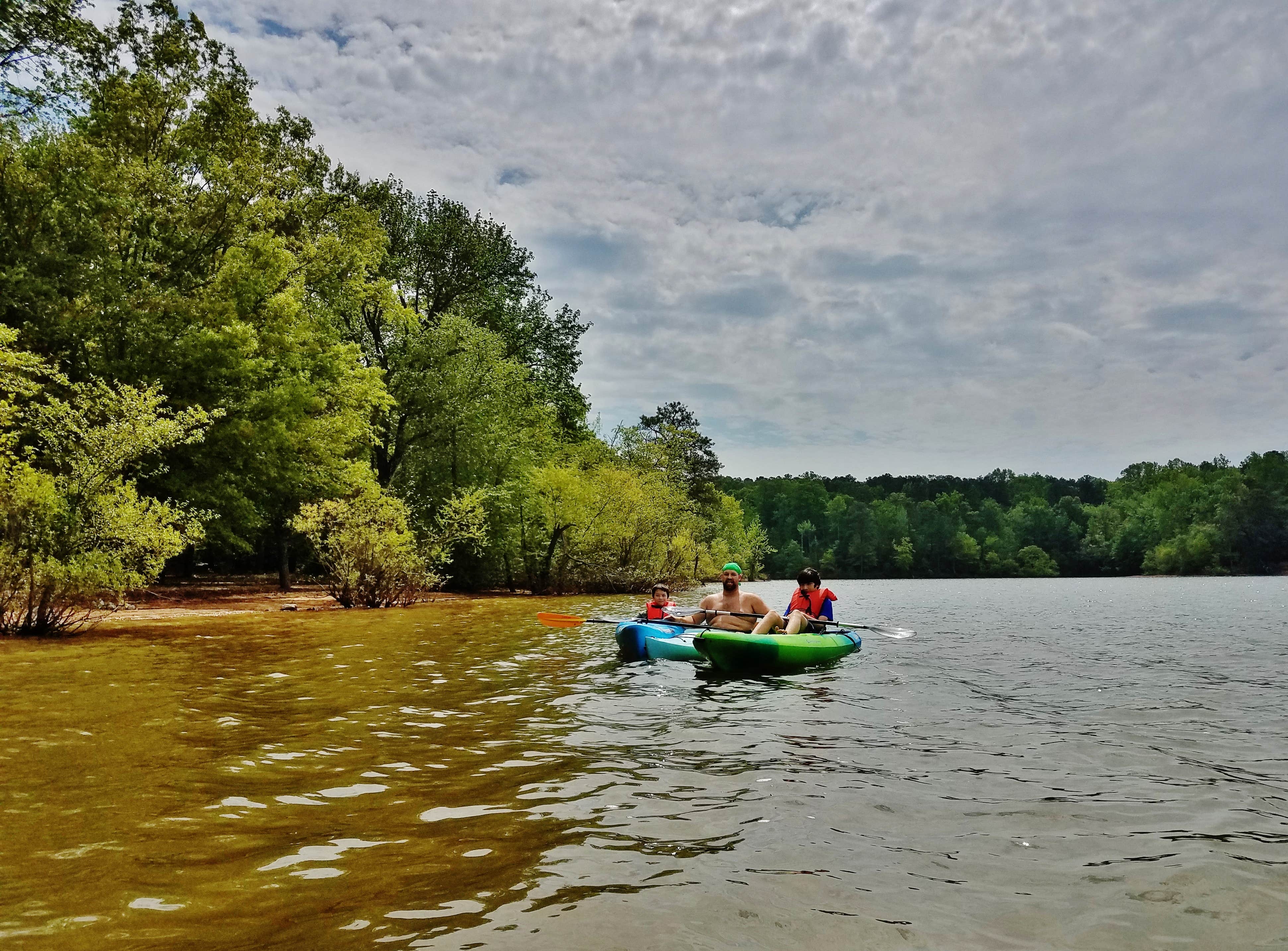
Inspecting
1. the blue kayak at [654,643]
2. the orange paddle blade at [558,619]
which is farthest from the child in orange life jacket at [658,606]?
the orange paddle blade at [558,619]

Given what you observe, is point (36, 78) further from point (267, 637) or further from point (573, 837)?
point (573, 837)

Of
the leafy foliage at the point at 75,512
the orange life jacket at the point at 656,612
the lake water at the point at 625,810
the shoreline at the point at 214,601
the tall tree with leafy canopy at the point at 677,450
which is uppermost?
the tall tree with leafy canopy at the point at 677,450

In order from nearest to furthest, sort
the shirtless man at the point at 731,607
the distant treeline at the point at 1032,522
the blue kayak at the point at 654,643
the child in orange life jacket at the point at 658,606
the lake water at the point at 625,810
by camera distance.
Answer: the lake water at the point at 625,810 < the blue kayak at the point at 654,643 < the shirtless man at the point at 731,607 < the child in orange life jacket at the point at 658,606 < the distant treeline at the point at 1032,522

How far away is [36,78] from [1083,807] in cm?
2445

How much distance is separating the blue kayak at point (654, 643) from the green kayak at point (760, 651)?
747mm

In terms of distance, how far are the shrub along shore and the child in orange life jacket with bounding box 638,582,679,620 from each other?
8.09m

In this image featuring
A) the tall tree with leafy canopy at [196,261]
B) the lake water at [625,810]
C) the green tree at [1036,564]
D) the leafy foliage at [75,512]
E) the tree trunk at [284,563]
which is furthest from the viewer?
the green tree at [1036,564]

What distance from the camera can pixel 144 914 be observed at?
3.16m

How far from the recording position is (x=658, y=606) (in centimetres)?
1499

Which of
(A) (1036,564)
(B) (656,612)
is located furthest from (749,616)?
(A) (1036,564)

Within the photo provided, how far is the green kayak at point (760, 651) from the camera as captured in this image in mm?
10758

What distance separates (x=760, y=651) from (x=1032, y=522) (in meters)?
123

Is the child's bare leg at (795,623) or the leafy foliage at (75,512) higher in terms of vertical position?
the leafy foliage at (75,512)

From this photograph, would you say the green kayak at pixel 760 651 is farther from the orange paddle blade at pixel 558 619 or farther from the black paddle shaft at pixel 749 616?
the orange paddle blade at pixel 558 619
